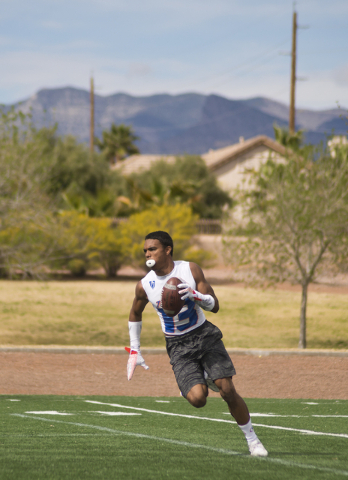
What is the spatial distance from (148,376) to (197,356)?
33.3 feet

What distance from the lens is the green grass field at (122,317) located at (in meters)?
24.0

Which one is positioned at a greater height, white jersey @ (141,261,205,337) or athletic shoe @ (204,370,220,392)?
white jersey @ (141,261,205,337)

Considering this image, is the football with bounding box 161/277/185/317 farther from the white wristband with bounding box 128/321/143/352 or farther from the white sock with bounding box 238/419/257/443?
the white sock with bounding box 238/419/257/443

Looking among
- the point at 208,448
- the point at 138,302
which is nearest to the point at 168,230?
the point at 208,448

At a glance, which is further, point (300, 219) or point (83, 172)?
point (83, 172)

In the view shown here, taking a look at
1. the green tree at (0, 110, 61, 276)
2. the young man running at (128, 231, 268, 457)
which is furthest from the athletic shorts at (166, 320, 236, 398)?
the green tree at (0, 110, 61, 276)

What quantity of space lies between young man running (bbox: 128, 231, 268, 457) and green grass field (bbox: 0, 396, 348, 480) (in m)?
0.50

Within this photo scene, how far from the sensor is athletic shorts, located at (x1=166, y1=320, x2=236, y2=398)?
604 centimetres

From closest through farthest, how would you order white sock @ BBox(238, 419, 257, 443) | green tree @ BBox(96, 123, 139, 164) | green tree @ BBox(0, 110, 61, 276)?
white sock @ BBox(238, 419, 257, 443) < green tree @ BBox(0, 110, 61, 276) < green tree @ BBox(96, 123, 139, 164)

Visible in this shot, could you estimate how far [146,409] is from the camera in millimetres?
11344

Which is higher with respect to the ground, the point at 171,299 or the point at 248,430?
the point at 171,299

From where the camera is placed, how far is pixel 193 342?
20.0ft

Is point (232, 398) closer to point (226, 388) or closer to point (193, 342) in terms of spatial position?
point (226, 388)

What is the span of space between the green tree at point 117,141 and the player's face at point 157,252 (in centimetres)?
7528
